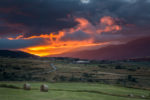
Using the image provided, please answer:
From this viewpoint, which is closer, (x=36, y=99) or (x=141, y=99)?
(x=36, y=99)

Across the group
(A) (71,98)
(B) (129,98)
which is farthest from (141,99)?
(A) (71,98)

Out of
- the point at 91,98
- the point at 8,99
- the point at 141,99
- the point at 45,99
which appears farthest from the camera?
the point at 141,99

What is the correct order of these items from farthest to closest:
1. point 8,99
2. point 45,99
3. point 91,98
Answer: point 91,98, point 45,99, point 8,99

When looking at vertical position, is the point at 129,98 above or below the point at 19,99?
below

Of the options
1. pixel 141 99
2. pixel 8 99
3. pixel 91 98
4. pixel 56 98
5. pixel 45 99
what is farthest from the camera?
pixel 141 99

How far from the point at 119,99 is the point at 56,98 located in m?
8.42

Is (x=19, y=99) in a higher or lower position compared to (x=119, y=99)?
higher

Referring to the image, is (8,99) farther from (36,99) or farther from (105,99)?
(105,99)

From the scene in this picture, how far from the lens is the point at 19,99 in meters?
17.2

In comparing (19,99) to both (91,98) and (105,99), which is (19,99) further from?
(105,99)

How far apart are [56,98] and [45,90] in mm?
4431

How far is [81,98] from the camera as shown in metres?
20.8

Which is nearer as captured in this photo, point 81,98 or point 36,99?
point 36,99

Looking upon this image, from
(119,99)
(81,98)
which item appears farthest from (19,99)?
(119,99)
